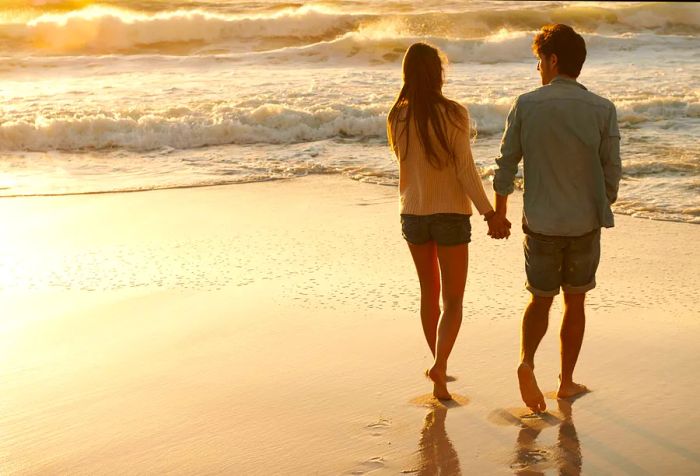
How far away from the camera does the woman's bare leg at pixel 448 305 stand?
4.37 metres

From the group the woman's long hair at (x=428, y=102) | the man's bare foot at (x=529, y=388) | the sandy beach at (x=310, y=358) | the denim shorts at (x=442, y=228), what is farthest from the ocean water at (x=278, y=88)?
the man's bare foot at (x=529, y=388)

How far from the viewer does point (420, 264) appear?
4.48 m

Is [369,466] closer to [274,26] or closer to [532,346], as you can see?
[532,346]

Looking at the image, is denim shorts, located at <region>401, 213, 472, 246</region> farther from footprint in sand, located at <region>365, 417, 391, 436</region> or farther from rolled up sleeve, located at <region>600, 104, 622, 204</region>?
footprint in sand, located at <region>365, 417, 391, 436</region>

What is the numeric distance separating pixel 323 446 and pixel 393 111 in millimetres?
1454

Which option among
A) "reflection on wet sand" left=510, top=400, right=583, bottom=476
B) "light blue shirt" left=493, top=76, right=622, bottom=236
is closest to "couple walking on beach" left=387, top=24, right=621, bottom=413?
"light blue shirt" left=493, top=76, right=622, bottom=236

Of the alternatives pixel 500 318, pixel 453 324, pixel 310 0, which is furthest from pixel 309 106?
pixel 310 0

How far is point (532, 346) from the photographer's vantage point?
427 centimetres

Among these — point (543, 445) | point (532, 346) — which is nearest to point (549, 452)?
point (543, 445)

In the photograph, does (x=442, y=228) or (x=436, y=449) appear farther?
(x=442, y=228)

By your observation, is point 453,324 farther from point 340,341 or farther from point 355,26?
point 355,26

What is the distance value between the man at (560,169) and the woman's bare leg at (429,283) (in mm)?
445

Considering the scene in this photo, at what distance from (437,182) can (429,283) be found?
0.50 m

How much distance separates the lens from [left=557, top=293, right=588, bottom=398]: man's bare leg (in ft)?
13.9
